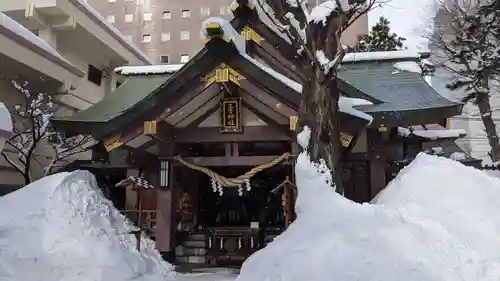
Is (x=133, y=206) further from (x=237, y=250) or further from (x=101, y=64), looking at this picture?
(x=101, y=64)

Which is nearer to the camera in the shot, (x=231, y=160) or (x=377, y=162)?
(x=231, y=160)

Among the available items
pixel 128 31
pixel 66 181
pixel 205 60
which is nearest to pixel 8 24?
pixel 66 181

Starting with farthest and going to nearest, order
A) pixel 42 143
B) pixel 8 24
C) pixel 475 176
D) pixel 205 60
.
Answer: pixel 42 143, pixel 8 24, pixel 205 60, pixel 475 176

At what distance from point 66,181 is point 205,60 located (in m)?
4.04

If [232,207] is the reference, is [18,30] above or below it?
above

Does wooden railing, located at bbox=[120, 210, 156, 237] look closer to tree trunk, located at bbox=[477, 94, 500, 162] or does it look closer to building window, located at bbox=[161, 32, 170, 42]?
tree trunk, located at bbox=[477, 94, 500, 162]

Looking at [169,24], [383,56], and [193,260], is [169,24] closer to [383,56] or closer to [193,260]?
[383,56]

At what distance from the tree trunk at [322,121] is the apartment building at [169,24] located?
128 ft

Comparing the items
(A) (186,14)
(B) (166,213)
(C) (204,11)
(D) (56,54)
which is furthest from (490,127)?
(A) (186,14)

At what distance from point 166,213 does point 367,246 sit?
18.5 ft

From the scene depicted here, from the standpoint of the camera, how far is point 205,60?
9188mm

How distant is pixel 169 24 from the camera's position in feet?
152

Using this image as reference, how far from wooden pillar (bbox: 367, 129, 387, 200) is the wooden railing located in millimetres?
5596

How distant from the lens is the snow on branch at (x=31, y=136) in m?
14.2
